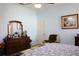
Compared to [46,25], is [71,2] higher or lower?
higher

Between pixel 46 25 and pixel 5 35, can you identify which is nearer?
pixel 5 35

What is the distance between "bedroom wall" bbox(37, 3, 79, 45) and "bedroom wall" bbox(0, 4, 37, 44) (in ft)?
0.34

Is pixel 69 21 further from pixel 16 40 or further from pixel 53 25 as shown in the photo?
pixel 16 40

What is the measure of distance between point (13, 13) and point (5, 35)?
0.37 metres

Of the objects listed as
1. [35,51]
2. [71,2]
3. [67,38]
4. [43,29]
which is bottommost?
[35,51]

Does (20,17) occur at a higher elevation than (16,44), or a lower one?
higher

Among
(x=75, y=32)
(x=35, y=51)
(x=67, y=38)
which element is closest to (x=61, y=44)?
(x=67, y=38)

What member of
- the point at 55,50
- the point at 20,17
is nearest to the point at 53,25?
the point at 55,50

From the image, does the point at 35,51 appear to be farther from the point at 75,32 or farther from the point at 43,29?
the point at 75,32

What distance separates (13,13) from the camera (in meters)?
2.27

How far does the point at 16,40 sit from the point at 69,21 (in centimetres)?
94

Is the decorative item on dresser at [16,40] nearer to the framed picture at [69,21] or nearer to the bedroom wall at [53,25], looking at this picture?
the bedroom wall at [53,25]

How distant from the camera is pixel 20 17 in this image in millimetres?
2311

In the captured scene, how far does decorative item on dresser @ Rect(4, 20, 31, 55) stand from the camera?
7.47 feet
